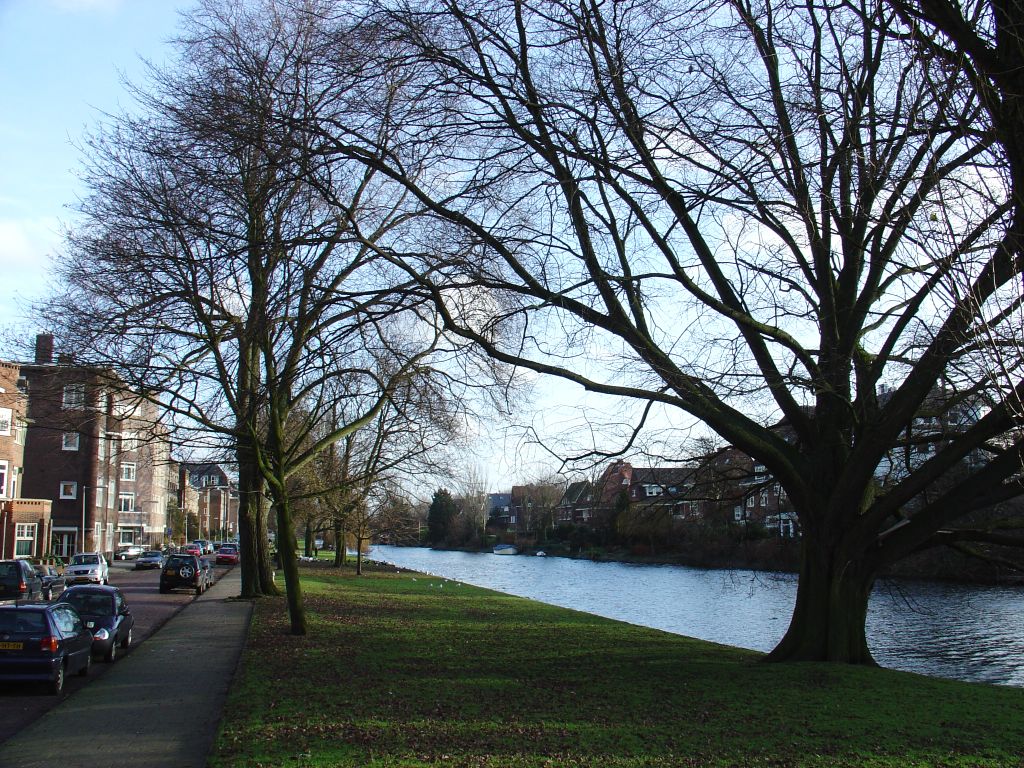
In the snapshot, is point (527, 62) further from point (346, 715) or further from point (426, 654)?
point (426, 654)

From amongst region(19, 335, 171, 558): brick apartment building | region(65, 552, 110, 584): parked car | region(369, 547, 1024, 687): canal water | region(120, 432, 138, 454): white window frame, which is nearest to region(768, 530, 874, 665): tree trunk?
region(369, 547, 1024, 687): canal water

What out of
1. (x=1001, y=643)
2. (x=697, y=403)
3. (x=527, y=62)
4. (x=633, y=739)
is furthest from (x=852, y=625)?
(x=1001, y=643)

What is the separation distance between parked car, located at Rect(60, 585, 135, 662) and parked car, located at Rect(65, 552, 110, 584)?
1970 centimetres

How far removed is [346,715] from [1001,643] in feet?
71.6

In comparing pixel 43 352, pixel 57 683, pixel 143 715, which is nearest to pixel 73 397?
pixel 43 352

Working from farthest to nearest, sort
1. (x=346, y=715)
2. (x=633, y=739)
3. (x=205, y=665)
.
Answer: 1. (x=205, y=665)
2. (x=346, y=715)
3. (x=633, y=739)

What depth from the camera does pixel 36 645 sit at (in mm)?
12820

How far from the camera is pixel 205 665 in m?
15.0

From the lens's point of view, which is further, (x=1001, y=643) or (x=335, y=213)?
(x=1001, y=643)

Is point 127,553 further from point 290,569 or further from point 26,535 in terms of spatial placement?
point 290,569

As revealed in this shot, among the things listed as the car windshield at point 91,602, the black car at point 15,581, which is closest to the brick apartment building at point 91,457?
the black car at point 15,581

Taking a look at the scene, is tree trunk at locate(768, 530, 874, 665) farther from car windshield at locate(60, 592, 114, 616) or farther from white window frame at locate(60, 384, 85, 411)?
white window frame at locate(60, 384, 85, 411)

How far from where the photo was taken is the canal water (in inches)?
876

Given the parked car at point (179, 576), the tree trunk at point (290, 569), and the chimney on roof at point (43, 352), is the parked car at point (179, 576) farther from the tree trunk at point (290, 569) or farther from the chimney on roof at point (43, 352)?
the tree trunk at point (290, 569)
